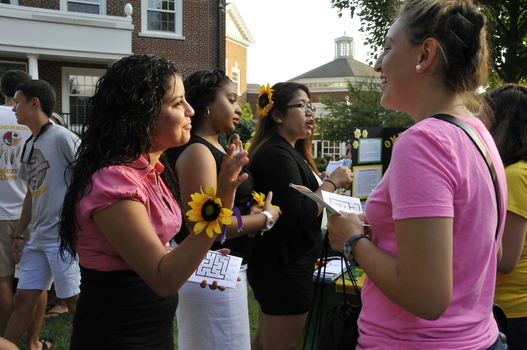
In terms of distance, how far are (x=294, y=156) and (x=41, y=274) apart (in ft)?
7.40

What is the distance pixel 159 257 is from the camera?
1507mm

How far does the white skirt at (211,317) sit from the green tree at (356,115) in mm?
26841

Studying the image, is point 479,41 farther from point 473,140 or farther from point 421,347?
point 421,347

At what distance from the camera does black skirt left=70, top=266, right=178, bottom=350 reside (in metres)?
1.64

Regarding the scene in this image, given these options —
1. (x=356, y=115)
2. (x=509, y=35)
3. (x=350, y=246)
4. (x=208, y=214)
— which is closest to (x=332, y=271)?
(x=350, y=246)

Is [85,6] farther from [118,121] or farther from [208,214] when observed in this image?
[208,214]

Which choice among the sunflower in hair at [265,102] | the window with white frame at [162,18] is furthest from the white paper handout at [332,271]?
the window with white frame at [162,18]

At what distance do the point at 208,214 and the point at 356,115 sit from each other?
30501 mm

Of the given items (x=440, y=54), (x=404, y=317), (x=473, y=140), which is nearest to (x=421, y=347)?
(x=404, y=317)

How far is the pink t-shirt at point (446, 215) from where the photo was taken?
1176mm

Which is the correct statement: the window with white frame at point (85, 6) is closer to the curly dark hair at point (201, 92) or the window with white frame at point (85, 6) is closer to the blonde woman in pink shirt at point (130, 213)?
the curly dark hair at point (201, 92)

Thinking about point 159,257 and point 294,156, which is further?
point 294,156

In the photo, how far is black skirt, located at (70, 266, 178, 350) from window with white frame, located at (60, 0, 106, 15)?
1671cm

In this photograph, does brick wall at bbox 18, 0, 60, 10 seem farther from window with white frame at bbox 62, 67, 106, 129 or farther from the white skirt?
the white skirt
